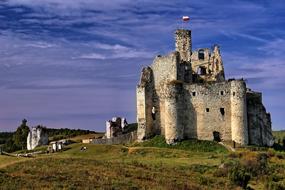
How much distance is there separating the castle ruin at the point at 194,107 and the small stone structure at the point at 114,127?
23.9 ft

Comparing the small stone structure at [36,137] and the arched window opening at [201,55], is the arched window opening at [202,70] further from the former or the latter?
the small stone structure at [36,137]

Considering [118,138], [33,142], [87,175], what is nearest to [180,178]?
[87,175]

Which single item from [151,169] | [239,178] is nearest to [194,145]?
[151,169]

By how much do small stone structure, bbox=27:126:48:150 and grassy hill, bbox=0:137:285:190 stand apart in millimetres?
12920

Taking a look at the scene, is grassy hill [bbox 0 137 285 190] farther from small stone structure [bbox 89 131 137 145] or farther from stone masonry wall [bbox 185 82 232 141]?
small stone structure [bbox 89 131 137 145]

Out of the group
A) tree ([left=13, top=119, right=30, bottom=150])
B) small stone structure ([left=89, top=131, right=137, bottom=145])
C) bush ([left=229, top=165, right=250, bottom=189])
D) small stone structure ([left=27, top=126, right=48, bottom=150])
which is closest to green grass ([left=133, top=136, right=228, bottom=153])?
small stone structure ([left=89, top=131, right=137, bottom=145])

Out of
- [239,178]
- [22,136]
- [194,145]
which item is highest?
[22,136]

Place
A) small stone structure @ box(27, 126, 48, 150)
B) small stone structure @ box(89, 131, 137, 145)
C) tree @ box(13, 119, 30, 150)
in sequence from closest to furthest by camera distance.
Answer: small stone structure @ box(89, 131, 137, 145) < small stone structure @ box(27, 126, 48, 150) < tree @ box(13, 119, 30, 150)

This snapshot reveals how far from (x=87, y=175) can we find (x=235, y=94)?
90.7 ft

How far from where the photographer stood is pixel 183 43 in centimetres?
6925

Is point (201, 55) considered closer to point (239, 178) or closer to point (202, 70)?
point (202, 70)

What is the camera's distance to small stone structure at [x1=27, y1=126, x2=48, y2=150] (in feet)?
241

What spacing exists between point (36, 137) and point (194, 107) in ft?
78.1

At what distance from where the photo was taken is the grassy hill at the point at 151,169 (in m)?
33.9
